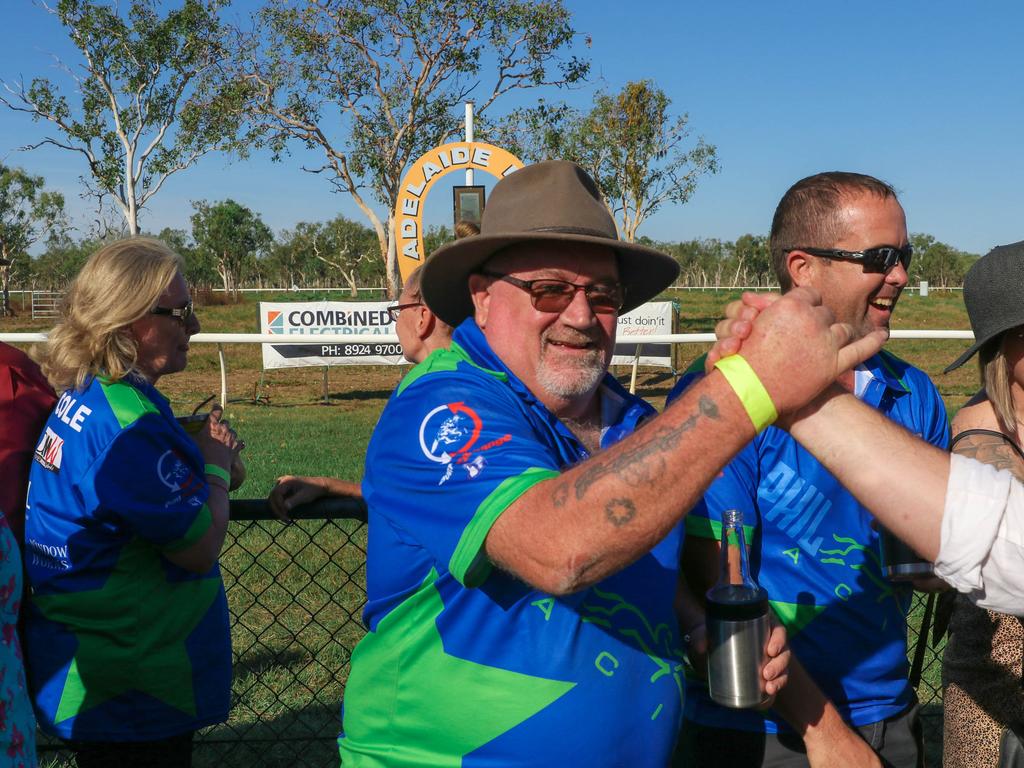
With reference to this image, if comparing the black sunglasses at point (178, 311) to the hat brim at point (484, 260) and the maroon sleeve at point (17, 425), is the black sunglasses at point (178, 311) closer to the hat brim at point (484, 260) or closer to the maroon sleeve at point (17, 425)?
the maroon sleeve at point (17, 425)

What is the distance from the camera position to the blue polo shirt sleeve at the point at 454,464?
1545 millimetres

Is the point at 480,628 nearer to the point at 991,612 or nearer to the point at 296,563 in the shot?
the point at 991,612

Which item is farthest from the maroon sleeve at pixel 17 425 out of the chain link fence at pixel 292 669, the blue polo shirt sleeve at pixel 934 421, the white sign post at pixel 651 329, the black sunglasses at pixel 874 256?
the white sign post at pixel 651 329

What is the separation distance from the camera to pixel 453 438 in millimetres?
1638

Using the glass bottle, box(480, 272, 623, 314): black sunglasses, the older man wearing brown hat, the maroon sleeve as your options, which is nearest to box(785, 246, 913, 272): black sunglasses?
the older man wearing brown hat

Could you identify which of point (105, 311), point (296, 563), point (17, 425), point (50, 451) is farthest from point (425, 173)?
point (50, 451)

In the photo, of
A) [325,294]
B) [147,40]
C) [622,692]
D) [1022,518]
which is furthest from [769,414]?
[325,294]

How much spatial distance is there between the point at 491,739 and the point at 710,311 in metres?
37.6

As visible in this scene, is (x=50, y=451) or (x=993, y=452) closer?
(x=993, y=452)

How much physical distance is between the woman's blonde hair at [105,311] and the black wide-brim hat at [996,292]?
2.34m

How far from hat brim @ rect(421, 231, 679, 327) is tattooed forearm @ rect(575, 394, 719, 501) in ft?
2.26

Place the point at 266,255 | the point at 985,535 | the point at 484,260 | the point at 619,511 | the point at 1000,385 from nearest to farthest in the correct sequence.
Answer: the point at 619,511 → the point at 985,535 → the point at 484,260 → the point at 1000,385 → the point at 266,255

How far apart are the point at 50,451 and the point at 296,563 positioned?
2102 millimetres

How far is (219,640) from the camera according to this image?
2799mm
